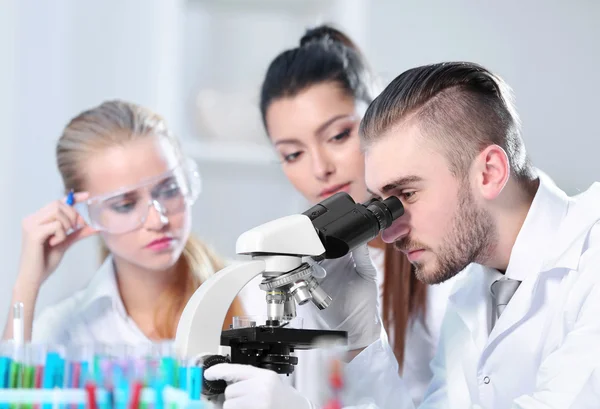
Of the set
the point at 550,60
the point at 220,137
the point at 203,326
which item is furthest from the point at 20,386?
the point at 550,60

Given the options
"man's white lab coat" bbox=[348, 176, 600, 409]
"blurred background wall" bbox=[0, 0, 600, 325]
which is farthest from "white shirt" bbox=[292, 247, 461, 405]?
"blurred background wall" bbox=[0, 0, 600, 325]

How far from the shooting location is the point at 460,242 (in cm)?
154

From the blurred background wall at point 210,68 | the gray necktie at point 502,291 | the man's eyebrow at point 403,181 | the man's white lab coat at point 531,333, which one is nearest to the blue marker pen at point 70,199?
the blurred background wall at point 210,68

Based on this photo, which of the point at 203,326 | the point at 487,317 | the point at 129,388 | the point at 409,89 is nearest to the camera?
the point at 129,388

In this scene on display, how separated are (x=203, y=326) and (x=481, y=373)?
0.73 m

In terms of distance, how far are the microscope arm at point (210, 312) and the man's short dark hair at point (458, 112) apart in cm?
52

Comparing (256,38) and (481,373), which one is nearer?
(481,373)

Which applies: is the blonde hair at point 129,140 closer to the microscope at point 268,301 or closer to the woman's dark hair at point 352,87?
the woman's dark hair at point 352,87

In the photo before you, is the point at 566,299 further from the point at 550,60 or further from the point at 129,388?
the point at 550,60

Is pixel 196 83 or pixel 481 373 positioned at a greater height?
pixel 196 83

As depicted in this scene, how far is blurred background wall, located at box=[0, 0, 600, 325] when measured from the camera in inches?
113

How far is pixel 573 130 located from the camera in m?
2.98

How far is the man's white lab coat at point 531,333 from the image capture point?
4.30 ft

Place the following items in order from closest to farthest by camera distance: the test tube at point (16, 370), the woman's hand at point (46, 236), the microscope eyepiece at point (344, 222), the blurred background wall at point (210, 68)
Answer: the test tube at point (16, 370), the microscope eyepiece at point (344, 222), the woman's hand at point (46, 236), the blurred background wall at point (210, 68)
